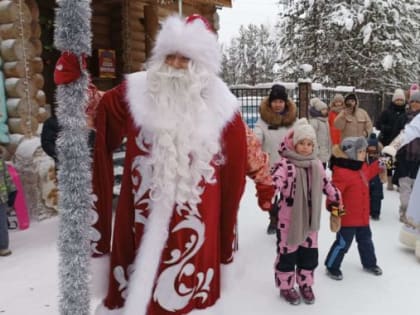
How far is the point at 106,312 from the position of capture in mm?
2305

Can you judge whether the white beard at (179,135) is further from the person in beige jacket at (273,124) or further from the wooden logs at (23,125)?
the wooden logs at (23,125)

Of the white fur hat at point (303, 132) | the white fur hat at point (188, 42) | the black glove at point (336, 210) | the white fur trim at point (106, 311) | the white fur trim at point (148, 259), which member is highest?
the white fur hat at point (188, 42)

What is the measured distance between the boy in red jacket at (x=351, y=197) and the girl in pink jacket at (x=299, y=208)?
42cm

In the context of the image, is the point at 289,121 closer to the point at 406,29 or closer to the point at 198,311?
the point at 198,311

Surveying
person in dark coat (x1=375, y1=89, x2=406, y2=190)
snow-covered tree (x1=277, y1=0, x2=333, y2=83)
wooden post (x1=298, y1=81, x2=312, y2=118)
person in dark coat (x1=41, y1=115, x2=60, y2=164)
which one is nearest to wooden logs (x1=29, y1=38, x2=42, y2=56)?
person in dark coat (x1=41, y1=115, x2=60, y2=164)

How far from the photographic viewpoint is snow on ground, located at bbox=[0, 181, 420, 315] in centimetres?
340

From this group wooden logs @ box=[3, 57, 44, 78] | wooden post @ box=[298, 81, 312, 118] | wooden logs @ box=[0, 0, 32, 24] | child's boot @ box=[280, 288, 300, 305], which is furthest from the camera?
wooden post @ box=[298, 81, 312, 118]

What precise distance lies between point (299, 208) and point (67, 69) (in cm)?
227

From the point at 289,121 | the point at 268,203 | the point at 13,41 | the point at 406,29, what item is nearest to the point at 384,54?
the point at 406,29

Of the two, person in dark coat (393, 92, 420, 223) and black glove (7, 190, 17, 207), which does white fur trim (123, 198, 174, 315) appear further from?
person in dark coat (393, 92, 420, 223)

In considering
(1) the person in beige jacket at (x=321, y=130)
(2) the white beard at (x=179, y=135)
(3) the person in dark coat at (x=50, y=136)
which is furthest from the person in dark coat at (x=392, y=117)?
(2) the white beard at (x=179, y=135)

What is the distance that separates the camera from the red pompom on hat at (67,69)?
1693 mm

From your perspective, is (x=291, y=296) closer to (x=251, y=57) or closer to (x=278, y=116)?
(x=278, y=116)

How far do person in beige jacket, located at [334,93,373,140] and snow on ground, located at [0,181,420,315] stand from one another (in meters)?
1.79
